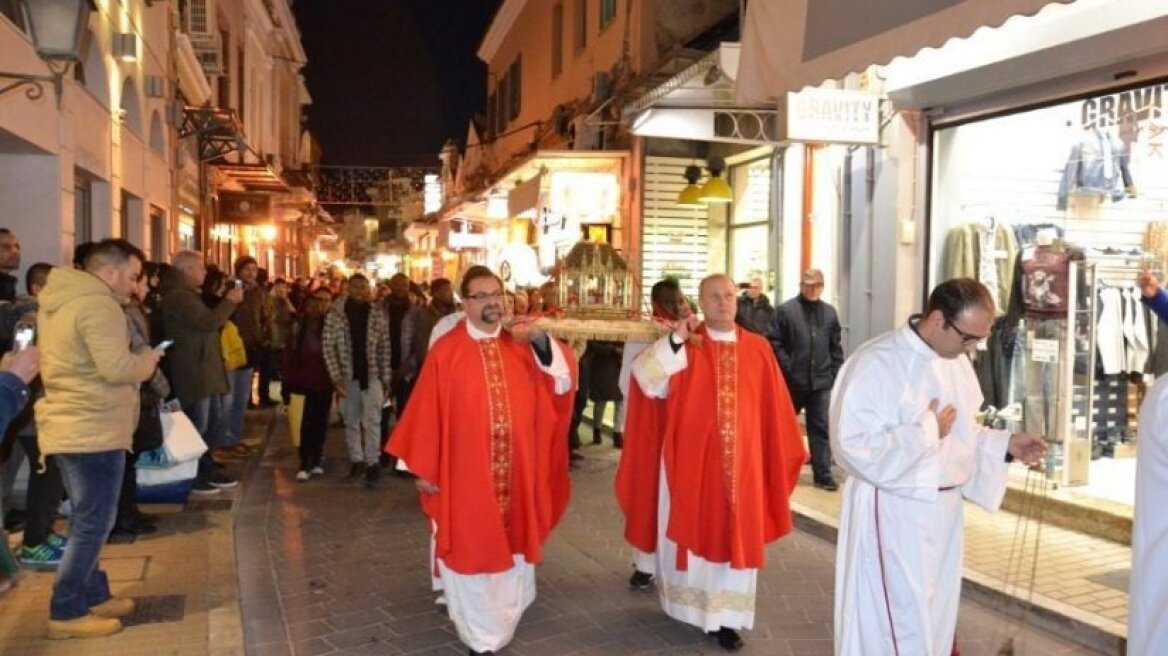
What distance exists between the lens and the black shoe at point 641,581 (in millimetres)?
6324

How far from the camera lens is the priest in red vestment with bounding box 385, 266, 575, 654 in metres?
5.11

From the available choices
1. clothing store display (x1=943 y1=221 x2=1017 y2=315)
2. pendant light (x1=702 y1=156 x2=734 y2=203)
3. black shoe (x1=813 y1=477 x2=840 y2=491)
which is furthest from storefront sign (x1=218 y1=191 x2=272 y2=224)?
clothing store display (x1=943 y1=221 x2=1017 y2=315)

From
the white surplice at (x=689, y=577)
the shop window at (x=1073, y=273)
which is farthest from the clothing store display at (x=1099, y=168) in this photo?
the white surplice at (x=689, y=577)

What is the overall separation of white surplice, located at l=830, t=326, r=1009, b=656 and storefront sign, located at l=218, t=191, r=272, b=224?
18.6 m

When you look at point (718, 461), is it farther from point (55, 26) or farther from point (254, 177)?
point (254, 177)

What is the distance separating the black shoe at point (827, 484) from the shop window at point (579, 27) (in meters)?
12.2

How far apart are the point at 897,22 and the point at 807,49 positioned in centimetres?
80

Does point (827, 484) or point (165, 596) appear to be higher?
point (827, 484)

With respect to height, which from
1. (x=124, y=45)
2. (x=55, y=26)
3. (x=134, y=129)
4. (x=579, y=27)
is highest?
(x=579, y=27)

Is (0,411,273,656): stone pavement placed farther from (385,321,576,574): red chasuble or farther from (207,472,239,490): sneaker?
(385,321,576,574): red chasuble

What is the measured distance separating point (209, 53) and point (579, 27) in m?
6.92

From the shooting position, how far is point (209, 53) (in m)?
18.5

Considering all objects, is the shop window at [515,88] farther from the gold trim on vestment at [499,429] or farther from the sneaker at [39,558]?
the gold trim on vestment at [499,429]

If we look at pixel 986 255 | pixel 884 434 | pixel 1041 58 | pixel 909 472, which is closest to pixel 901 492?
pixel 909 472
